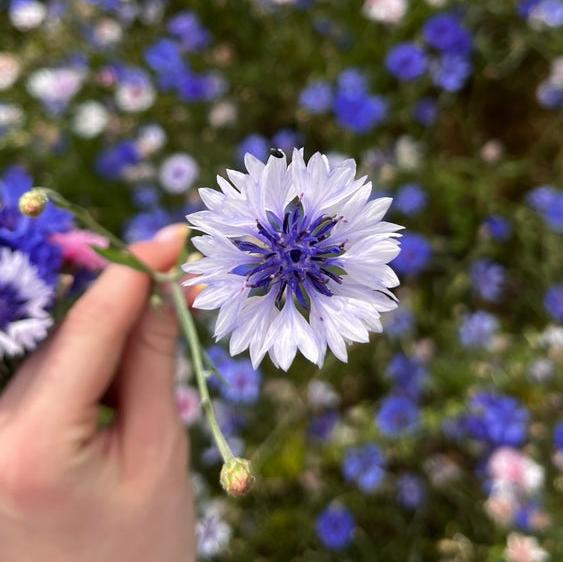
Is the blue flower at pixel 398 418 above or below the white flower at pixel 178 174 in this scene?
below

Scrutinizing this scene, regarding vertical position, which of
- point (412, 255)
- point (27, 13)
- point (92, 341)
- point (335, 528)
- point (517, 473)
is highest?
point (27, 13)

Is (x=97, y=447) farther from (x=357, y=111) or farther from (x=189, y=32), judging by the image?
(x=189, y=32)

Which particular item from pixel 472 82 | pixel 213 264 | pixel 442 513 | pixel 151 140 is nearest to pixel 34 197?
pixel 213 264

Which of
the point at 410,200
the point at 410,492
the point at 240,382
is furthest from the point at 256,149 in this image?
the point at 410,492

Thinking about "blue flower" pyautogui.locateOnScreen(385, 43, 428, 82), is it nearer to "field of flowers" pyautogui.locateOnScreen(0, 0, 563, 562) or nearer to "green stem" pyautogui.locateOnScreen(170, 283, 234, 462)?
"field of flowers" pyautogui.locateOnScreen(0, 0, 563, 562)

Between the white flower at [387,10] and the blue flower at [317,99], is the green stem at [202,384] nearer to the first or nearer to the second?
the blue flower at [317,99]

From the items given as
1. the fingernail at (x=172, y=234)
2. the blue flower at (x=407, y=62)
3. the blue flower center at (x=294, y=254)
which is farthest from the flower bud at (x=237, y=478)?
the blue flower at (x=407, y=62)
